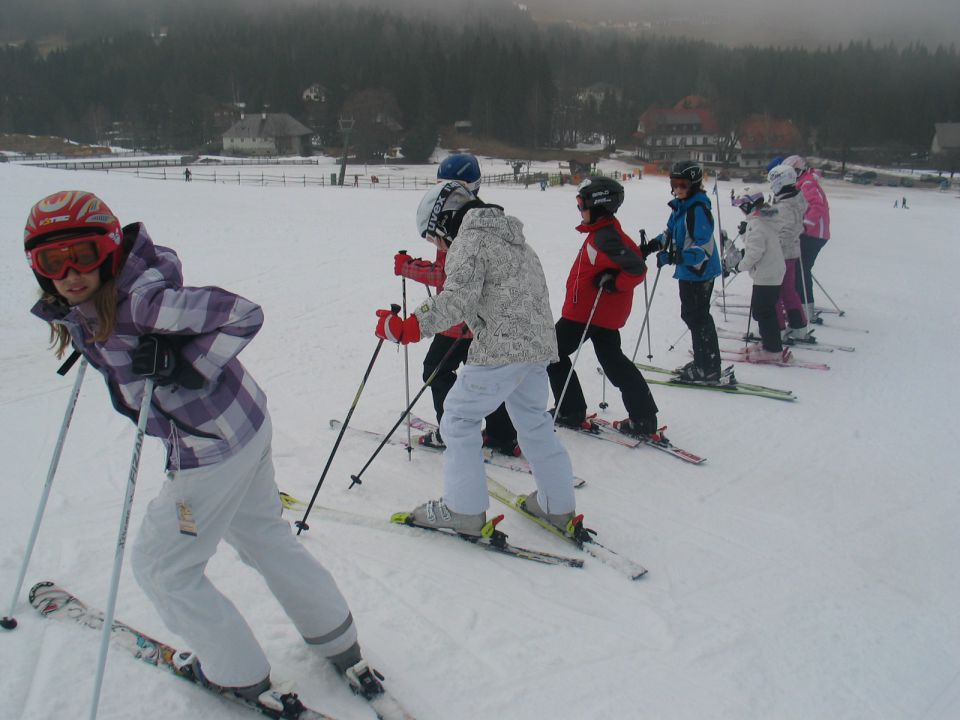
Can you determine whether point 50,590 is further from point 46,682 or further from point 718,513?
point 718,513

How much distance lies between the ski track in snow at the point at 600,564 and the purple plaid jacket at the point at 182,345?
1035 mm

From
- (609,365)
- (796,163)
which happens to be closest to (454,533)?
(609,365)

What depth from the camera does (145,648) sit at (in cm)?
258

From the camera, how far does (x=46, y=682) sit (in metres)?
2.42

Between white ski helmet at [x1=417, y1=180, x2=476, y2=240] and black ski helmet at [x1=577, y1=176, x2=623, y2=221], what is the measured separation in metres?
1.32

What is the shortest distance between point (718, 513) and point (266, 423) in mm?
2971

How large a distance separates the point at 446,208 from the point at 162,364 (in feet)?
6.12

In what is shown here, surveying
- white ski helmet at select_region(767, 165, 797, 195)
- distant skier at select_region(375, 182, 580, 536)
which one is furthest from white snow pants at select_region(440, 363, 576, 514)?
white ski helmet at select_region(767, 165, 797, 195)

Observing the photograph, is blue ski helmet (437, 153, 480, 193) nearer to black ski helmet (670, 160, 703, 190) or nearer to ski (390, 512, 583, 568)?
ski (390, 512, 583, 568)

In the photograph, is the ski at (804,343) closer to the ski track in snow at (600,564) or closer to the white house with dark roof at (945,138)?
the ski track in snow at (600,564)

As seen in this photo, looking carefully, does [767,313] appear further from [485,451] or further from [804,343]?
[485,451]

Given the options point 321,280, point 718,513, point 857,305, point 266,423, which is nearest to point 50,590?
point 266,423

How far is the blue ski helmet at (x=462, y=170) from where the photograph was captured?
12.0 ft

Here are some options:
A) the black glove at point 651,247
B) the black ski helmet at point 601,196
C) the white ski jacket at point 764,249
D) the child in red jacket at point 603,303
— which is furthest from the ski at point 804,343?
the black ski helmet at point 601,196
